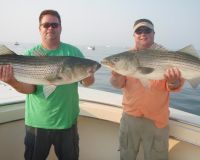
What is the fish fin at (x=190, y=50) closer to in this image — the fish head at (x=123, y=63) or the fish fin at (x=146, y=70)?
the fish fin at (x=146, y=70)

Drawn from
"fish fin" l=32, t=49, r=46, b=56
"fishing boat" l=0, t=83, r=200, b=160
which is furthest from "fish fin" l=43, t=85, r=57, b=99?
"fishing boat" l=0, t=83, r=200, b=160

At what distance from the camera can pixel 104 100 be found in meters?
6.18

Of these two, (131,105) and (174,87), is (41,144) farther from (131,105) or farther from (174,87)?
(174,87)

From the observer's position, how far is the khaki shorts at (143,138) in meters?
4.72

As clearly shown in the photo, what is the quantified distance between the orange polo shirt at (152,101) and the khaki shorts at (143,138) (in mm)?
111

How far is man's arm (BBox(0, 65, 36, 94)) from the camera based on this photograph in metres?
4.09

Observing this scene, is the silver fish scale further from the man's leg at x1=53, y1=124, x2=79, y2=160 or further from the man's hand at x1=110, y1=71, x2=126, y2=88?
the man's leg at x1=53, y1=124, x2=79, y2=160

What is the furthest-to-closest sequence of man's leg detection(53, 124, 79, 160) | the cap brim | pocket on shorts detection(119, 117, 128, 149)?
1. pocket on shorts detection(119, 117, 128, 149)
2. the cap brim
3. man's leg detection(53, 124, 79, 160)

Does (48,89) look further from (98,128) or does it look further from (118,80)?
(98,128)

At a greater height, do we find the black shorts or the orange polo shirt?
the orange polo shirt

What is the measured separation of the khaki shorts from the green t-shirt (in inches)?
37.5

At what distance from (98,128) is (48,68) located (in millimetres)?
2476

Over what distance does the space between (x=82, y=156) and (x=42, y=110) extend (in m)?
2.33

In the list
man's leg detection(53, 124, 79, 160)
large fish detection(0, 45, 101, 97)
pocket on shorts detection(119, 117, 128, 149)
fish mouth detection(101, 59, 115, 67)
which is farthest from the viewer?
pocket on shorts detection(119, 117, 128, 149)
